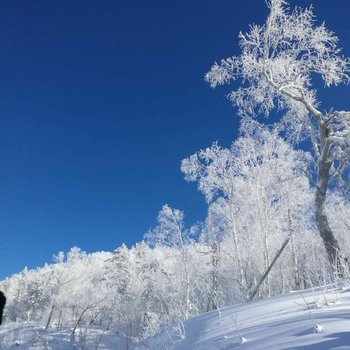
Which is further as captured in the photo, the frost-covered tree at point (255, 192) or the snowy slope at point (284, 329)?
the frost-covered tree at point (255, 192)

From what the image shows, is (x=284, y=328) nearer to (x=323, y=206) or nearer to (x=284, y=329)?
(x=284, y=329)

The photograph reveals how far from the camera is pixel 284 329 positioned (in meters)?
3.45

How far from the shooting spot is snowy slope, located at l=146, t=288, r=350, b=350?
2.91 m

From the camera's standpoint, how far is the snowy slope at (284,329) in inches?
115

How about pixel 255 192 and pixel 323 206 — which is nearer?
pixel 323 206

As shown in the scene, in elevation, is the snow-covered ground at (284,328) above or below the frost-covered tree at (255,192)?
below

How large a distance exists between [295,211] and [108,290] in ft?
114

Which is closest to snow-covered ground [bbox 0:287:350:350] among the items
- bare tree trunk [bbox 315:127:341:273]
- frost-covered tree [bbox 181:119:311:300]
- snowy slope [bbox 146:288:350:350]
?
snowy slope [bbox 146:288:350:350]

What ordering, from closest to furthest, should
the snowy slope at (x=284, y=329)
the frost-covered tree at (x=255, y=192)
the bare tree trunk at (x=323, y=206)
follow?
the snowy slope at (x=284, y=329) < the bare tree trunk at (x=323, y=206) < the frost-covered tree at (x=255, y=192)

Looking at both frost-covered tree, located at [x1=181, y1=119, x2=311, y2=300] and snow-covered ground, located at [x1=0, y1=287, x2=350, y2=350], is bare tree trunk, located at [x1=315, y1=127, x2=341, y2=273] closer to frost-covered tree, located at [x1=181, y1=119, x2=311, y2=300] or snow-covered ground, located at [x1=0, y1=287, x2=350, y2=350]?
snow-covered ground, located at [x1=0, y1=287, x2=350, y2=350]

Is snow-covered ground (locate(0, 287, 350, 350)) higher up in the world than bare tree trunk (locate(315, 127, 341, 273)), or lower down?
lower down

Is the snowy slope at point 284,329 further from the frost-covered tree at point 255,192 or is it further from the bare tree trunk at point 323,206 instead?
the frost-covered tree at point 255,192

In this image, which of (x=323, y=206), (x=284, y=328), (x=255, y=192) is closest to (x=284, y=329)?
(x=284, y=328)

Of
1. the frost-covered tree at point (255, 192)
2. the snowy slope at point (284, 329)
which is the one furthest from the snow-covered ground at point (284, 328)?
the frost-covered tree at point (255, 192)
